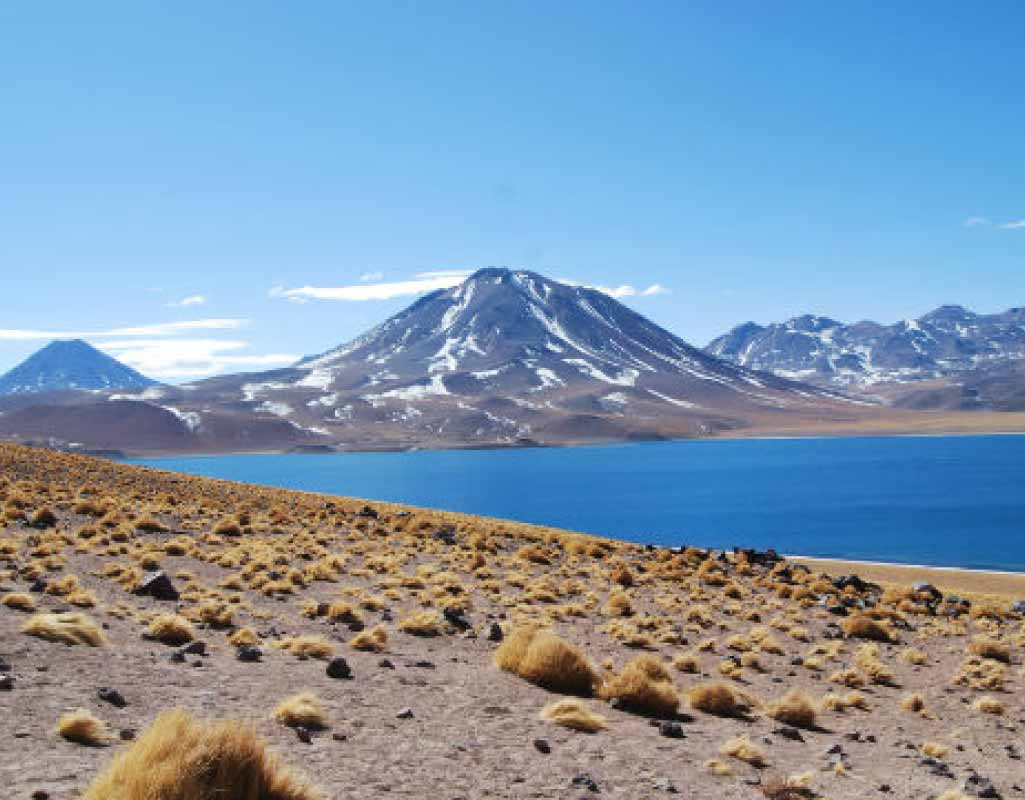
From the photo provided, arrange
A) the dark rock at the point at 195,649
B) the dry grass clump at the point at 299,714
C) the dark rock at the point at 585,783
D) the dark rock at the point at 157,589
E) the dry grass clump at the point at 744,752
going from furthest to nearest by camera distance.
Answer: the dark rock at the point at 157,589
the dark rock at the point at 195,649
the dry grass clump at the point at 744,752
the dry grass clump at the point at 299,714
the dark rock at the point at 585,783

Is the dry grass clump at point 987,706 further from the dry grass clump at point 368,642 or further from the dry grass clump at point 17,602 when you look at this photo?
the dry grass clump at point 17,602

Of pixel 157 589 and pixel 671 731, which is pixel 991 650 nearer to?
pixel 671 731

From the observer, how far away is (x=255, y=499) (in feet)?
142

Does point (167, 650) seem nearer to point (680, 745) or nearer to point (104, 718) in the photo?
point (104, 718)

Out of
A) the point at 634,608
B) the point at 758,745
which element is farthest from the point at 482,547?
the point at 758,745

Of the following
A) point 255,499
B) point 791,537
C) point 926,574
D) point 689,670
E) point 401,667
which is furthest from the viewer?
point 791,537

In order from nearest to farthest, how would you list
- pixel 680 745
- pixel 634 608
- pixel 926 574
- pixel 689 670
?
pixel 680 745 → pixel 689 670 → pixel 634 608 → pixel 926 574

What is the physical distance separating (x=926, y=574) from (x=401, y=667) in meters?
60.9

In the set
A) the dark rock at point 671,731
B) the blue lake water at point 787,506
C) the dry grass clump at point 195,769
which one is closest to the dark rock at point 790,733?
the dark rock at point 671,731

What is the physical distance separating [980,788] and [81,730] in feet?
38.8

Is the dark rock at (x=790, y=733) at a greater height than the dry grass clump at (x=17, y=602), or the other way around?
the dry grass clump at (x=17, y=602)

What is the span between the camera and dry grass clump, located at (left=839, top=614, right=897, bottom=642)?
25.2 m

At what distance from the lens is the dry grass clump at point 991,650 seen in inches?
922

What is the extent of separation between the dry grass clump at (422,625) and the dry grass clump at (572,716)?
5972 millimetres
